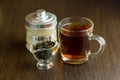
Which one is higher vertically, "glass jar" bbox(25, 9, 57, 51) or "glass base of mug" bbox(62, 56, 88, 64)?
"glass jar" bbox(25, 9, 57, 51)

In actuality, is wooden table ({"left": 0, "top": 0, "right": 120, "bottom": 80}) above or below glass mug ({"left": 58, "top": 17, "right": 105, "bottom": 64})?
below

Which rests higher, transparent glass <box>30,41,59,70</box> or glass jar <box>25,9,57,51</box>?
glass jar <box>25,9,57,51</box>

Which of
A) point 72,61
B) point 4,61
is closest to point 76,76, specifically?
point 72,61

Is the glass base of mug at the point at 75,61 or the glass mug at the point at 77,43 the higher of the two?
the glass mug at the point at 77,43
